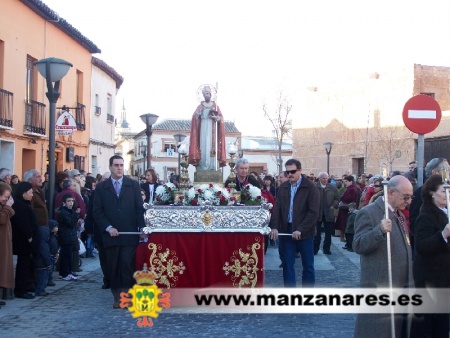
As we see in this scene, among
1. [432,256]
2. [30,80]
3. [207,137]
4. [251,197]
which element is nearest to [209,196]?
[251,197]

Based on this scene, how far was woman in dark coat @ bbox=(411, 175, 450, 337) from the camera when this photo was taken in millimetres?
5820

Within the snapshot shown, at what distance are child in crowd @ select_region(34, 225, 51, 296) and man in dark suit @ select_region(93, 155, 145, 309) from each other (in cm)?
128

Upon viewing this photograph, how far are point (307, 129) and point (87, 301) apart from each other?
3641 centimetres

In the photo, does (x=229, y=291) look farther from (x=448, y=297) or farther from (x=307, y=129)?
(x=307, y=129)

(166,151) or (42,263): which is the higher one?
(166,151)

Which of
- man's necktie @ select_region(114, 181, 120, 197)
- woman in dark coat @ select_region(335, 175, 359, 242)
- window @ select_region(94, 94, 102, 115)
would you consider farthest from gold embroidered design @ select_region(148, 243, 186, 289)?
window @ select_region(94, 94, 102, 115)

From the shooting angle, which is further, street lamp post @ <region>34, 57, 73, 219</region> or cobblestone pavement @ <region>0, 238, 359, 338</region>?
street lamp post @ <region>34, 57, 73, 219</region>

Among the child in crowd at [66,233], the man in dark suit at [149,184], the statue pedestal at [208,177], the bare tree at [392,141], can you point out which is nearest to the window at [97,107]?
the man in dark suit at [149,184]

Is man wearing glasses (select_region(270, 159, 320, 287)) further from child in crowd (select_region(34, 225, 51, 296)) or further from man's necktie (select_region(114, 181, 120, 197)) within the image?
child in crowd (select_region(34, 225, 51, 296))

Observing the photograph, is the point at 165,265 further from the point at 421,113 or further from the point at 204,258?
the point at 421,113

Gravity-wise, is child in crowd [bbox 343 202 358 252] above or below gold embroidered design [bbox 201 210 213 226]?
below

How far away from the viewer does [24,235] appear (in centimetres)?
948

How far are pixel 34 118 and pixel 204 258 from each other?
41.9 feet

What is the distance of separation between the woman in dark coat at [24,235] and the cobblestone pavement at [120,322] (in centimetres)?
36
